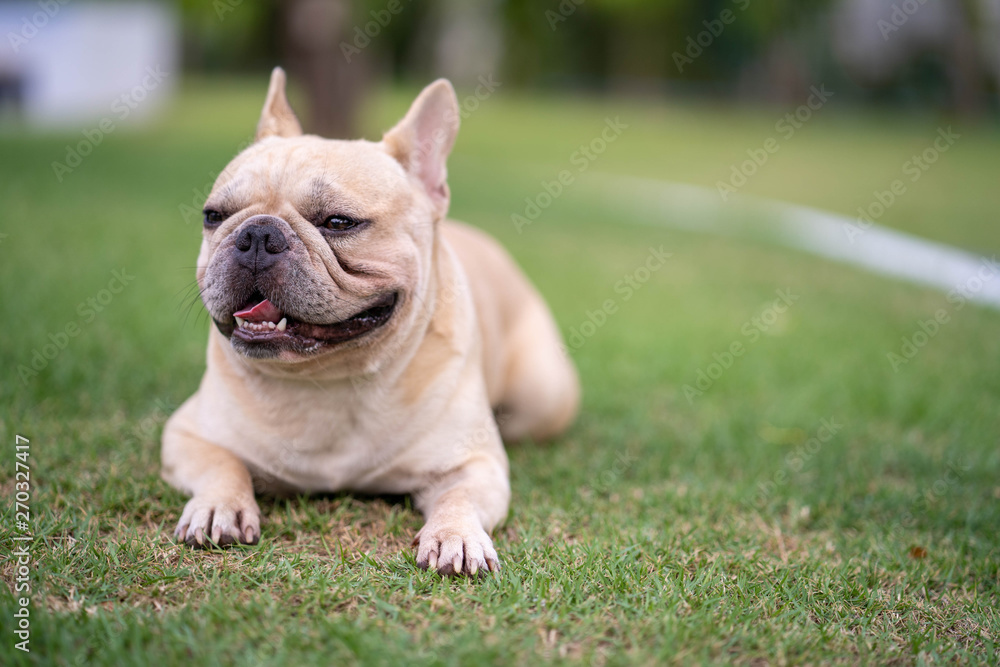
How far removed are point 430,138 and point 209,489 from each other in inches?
64.1

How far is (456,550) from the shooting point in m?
2.88

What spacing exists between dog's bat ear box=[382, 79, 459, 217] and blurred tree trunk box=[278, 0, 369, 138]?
941cm

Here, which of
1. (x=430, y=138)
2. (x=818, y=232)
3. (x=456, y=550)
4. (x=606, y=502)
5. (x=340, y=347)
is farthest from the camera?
(x=818, y=232)

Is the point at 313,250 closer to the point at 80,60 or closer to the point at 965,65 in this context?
the point at 80,60

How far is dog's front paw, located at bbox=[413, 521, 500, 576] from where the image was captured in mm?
2857

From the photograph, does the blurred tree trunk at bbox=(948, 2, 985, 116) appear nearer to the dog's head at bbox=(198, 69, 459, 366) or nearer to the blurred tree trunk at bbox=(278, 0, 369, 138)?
the blurred tree trunk at bbox=(278, 0, 369, 138)

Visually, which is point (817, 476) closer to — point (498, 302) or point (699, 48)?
point (498, 302)

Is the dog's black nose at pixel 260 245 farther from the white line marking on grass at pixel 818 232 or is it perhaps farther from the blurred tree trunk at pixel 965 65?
the blurred tree trunk at pixel 965 65

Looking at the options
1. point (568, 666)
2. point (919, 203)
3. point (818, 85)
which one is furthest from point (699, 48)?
point (568, 666)

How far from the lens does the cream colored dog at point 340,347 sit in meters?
2.98

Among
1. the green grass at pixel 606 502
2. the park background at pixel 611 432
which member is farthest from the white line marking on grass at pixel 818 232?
the green grass at pixel 606 502

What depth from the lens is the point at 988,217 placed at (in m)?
12.1

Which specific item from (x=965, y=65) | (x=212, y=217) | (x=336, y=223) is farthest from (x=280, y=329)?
(x=965, y=65)

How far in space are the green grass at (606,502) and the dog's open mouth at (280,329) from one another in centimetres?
70
